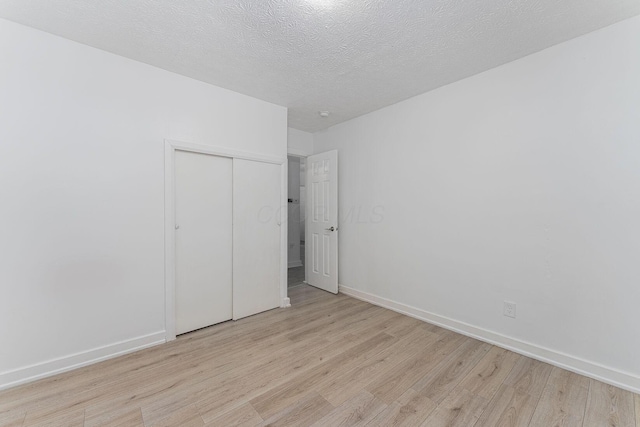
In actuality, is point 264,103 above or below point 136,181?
above

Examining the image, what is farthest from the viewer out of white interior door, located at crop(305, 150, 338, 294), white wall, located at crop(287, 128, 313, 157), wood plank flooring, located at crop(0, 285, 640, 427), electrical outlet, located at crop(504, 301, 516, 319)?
white wall, located at crop(287, 128, 313, 157)

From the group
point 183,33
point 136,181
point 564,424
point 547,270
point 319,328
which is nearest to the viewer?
point 564,424

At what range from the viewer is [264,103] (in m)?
3.07

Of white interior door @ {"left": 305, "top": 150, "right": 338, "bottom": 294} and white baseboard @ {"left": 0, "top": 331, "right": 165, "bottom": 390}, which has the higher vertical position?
white interior door @ {"left": 305, "top": 150, "right": 338, "bottom": 294}

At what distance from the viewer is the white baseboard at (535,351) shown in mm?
1782

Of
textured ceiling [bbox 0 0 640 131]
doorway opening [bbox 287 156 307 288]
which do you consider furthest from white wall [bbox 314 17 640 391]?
doorway opening [bbox 287 156 307 288]

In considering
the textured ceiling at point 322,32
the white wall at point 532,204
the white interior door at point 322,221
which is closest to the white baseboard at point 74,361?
the white interior door at point 322,221

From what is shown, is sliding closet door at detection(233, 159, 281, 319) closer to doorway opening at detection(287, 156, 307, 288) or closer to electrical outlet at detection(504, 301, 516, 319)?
electrical outlet at detection(504, 301, 516, 319)

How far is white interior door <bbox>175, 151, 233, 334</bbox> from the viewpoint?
2.55 metres

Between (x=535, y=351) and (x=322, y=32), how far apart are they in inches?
119

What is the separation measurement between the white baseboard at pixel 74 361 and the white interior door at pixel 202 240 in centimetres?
29

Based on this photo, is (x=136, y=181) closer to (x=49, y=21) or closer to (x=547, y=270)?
(x=49, y=21)

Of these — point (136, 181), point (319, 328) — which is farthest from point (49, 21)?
point (319, 328)

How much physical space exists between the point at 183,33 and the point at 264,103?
1.22 metres
